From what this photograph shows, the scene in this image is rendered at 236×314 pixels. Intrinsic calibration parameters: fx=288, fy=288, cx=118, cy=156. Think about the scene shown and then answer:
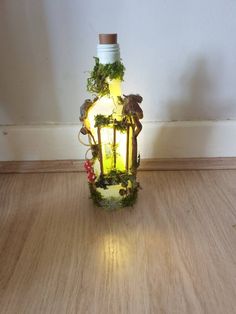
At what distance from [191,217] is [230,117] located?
0.30 m

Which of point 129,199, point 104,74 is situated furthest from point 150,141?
point 104,74

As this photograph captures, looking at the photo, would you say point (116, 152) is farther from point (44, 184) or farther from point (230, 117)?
point (230, 117)

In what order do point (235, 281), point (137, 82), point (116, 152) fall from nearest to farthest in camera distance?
point (235, 281) < point (116, 152) < point (137, 82)

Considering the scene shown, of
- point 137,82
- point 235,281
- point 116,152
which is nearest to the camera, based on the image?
point 235,281

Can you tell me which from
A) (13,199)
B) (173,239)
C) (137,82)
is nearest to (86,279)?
(173,239)

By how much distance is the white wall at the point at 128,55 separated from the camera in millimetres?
622

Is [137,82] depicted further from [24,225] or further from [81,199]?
[24,225]

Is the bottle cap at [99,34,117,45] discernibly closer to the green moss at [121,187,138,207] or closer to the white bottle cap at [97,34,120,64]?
the white bottle cap at [97,34,120,64]

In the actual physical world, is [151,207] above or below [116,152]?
below

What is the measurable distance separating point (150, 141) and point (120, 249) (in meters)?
0.33

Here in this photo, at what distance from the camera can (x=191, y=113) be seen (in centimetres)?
73

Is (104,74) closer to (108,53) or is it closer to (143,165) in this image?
(108,53)

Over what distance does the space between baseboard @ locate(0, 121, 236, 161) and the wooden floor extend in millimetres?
78

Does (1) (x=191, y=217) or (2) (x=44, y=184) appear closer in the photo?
(1) (x=191, y=217)
